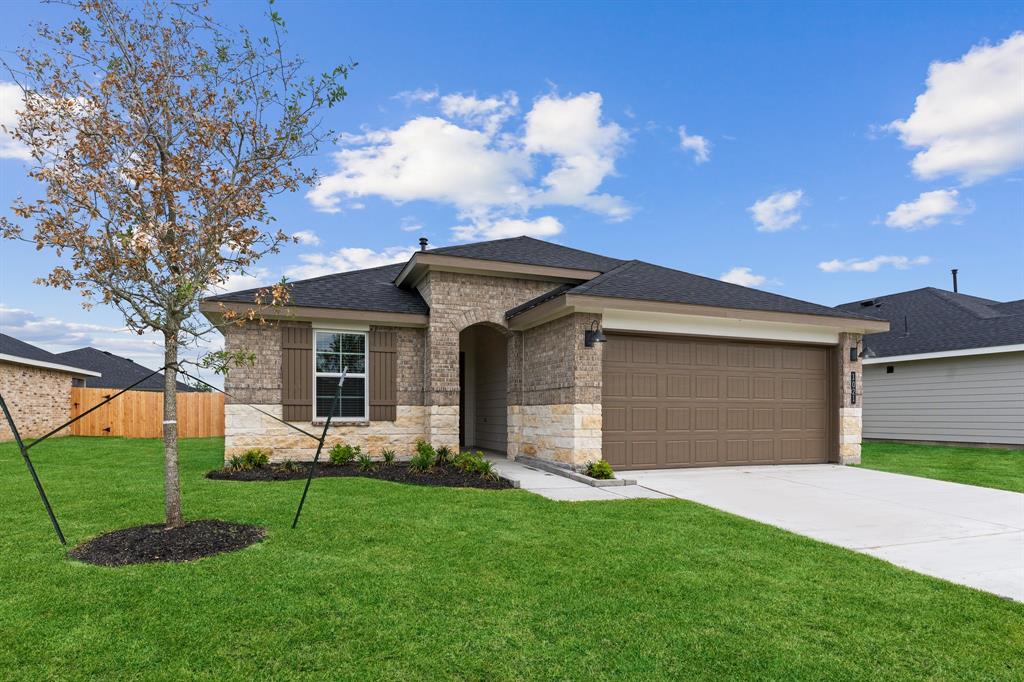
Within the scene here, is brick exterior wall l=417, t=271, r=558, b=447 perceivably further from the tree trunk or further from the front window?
the tree trunk

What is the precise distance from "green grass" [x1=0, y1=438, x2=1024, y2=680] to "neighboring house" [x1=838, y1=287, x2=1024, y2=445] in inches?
514

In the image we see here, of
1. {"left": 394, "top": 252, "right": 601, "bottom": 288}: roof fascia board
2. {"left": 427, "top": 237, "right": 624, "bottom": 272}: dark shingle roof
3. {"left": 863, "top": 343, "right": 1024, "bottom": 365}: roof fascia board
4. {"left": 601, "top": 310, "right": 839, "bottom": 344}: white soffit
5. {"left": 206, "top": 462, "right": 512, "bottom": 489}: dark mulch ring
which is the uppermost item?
{"left": 427, "top": 237, "right": 624, "bottom": 272}: dark shingle roof

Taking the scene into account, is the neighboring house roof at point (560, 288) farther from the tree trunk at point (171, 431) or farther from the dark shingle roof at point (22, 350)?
the dark shingle roof at point (22, 350)

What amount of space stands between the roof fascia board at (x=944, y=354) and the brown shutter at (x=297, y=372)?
1569 cm

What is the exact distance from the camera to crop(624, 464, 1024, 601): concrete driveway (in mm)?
5379

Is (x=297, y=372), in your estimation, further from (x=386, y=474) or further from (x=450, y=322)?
(x=450, y=322)

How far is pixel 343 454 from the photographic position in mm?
11352

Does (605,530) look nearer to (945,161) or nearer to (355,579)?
(355,579)

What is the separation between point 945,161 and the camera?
58.5 ft

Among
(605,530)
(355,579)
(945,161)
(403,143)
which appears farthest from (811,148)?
(355,579)

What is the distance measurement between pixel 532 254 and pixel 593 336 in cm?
388

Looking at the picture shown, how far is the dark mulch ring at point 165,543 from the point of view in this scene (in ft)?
16.9

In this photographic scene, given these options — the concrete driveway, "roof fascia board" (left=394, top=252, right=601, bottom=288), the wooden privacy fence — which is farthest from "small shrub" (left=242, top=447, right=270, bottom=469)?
the wooden privacy fence

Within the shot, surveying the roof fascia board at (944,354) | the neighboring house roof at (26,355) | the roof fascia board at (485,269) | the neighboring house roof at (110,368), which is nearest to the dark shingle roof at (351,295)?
the roof fascia board at (485,269)
